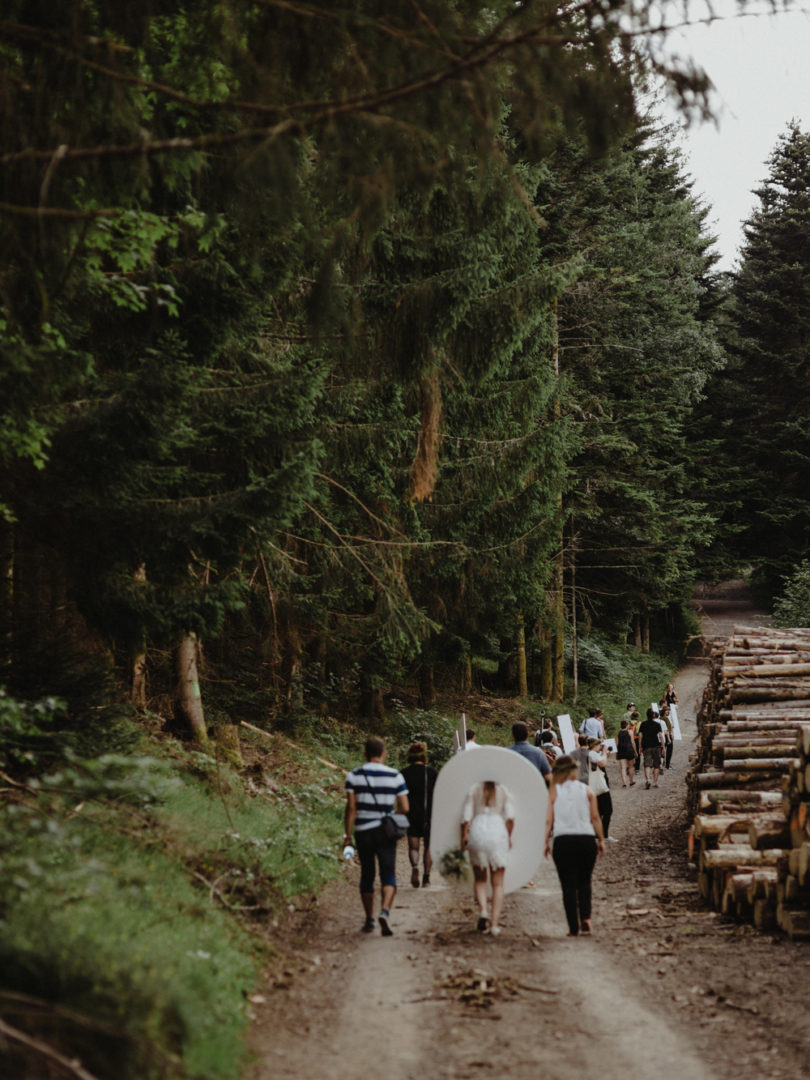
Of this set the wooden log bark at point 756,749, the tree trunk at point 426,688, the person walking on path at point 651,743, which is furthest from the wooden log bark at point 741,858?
the tree trunk at point 426,688

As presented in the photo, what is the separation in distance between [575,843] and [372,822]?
6.49 feet

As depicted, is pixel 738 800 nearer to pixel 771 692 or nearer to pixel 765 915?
pixel 771 692

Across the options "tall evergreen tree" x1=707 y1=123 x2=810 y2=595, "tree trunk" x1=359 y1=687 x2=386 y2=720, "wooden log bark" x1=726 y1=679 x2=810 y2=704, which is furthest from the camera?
"tall evergreen tree" x1=707 y1=123 x2=810 y2=595

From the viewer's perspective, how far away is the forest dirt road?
570 centimetres

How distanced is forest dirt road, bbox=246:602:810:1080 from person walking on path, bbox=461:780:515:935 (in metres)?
0.27

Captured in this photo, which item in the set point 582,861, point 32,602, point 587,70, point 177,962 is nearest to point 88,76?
point 587,70

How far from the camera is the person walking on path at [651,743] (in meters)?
22.7

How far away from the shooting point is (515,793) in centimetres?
970

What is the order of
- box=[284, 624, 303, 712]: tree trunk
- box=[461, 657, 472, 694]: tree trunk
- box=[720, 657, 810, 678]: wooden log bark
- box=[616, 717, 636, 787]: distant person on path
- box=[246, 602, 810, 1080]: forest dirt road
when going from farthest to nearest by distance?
box=[461, 657, 472, 694]: tree trunk
box=[616, 717, 636, 787]: distant person on path
box=[284, 624, 303, 712]: tree trunk
box=[720, 657, 810, 678]: wooden log bark
box=[246, 602, 810, 1080]: forest dirt road

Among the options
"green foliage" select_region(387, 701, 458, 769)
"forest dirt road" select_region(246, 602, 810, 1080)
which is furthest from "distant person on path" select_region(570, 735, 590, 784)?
"green foliage" select_region(387, 701, 458, 769)

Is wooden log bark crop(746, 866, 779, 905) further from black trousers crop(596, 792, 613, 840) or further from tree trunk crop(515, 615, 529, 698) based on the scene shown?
tree trunk crop(515, 615, 529, 698)

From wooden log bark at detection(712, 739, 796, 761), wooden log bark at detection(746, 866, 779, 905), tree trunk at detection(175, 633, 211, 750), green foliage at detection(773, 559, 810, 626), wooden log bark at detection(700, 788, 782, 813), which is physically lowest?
wooden log bark at detection(746, 866, 779, 905)

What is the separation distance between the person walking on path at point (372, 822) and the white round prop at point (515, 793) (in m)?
0.69

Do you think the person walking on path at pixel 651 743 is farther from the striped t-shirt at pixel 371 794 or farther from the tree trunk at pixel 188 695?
the striped t-shirt at pixel 371 794
